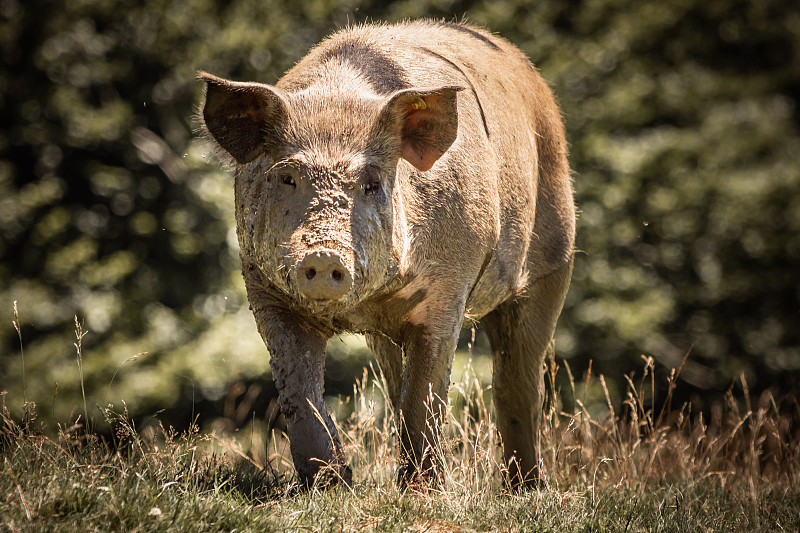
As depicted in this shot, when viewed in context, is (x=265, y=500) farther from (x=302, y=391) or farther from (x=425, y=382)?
(x=425, y=382)

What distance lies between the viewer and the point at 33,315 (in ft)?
34.0

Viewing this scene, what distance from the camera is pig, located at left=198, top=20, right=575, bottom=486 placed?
3.94m

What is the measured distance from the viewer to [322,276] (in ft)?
12.0

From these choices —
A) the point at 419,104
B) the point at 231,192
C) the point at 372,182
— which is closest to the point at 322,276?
the point at 372,182

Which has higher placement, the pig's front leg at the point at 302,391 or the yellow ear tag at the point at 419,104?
the yellow ear tag at the point at 419,104

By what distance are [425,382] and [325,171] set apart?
1102 millimetres

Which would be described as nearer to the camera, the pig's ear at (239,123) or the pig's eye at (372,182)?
the pig's eye at (372,182)

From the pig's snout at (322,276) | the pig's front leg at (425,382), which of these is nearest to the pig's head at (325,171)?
the pig's snout at (322,276)

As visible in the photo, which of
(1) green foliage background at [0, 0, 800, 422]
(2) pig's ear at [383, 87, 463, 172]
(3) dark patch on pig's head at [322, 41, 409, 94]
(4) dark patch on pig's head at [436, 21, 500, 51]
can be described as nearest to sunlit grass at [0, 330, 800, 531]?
(2) pig's ear at [383, 87, 463, 172]

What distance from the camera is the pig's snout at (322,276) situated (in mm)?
3654

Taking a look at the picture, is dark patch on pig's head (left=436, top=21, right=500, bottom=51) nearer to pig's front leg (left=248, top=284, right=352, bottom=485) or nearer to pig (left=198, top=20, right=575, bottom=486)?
pig (left=198, top=20, right=575, bottom=486)

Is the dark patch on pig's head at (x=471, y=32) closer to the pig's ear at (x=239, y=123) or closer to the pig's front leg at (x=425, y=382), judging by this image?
the pig's ear at (x=239, y=123)

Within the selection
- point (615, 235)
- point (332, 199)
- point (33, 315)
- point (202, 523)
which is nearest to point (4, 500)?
point (202, 523)

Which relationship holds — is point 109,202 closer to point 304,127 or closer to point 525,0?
point 525,0
